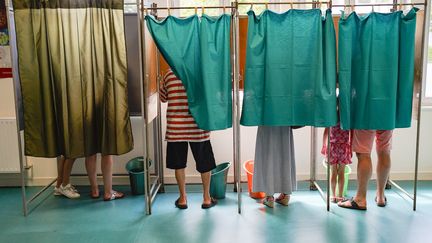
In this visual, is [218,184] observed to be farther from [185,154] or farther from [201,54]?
[201,54]

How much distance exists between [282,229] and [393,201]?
122 cm

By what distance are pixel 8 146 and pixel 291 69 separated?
2809 millimetres

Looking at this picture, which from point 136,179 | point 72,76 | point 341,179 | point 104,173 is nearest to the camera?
point 72,76

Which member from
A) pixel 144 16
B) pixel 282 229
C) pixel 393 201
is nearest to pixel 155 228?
pixel 282 229

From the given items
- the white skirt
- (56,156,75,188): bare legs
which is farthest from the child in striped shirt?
(56,156,75,188): bare legs

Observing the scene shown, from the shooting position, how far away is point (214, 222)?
3.42 m

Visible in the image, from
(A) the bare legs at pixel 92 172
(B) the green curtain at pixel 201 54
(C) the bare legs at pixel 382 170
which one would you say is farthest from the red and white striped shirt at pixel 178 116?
(C) the bare legs at pixel 382 170

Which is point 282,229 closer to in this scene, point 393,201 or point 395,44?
point 393,201

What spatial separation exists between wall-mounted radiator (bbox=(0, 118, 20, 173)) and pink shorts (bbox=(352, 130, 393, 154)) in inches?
124

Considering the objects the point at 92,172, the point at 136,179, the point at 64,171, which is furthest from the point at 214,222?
the point at 64,171

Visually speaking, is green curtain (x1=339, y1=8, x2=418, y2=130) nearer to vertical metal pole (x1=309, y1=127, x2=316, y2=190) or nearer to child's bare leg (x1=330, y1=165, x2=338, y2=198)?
child's bare leg (x1=330, y1=165, x2=338, y2=198)

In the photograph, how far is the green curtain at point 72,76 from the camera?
3441 mm

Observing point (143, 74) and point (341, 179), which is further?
point (341, 179)

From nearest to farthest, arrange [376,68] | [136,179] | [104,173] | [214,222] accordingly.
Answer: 1. [376,68]
2. [214,222]
3. [104,173]
4. [136,179]
